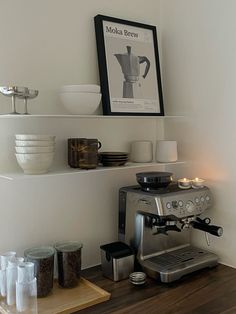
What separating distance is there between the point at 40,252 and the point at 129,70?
2.92ft

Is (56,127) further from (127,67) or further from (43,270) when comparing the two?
(43,270)

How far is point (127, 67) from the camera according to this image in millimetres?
1728

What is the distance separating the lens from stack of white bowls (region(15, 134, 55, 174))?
1.32 meters

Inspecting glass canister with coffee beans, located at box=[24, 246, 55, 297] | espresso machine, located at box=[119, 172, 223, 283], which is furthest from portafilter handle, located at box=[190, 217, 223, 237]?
glass canister with coffee beans, located at box=[24, 246, 55, 297]

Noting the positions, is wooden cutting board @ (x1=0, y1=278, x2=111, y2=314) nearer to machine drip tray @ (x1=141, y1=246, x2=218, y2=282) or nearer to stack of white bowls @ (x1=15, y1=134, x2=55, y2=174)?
machine drip tray @ (x1=141, y1=246, x2=218, y2=282)

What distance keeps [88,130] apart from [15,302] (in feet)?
2.46

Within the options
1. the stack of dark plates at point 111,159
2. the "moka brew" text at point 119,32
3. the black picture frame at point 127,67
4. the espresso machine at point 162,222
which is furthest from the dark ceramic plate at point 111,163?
the "moka brew" text at point 119,32

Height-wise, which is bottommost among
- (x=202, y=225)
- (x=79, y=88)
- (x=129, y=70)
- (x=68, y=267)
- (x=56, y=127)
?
(x=68, y=267)

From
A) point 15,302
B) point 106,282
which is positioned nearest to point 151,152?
point 106,282

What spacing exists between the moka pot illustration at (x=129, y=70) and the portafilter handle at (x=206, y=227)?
2.09ft

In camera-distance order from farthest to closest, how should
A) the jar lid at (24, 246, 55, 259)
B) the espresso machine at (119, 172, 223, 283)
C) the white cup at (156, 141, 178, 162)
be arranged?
the white cup at (156, 141, 178, 162) → the espresso machine at (119, 172, 223, 283) → the jar lid at (24, 246, 55, 259)

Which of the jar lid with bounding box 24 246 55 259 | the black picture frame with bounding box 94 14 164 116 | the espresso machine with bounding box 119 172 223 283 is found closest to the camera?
the jar lid with bounding box 24 246 55 259

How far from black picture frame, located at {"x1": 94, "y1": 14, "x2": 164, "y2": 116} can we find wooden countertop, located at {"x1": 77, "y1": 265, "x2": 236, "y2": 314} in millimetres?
736

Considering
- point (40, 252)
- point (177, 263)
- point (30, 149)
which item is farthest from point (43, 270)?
point (177, 263)
